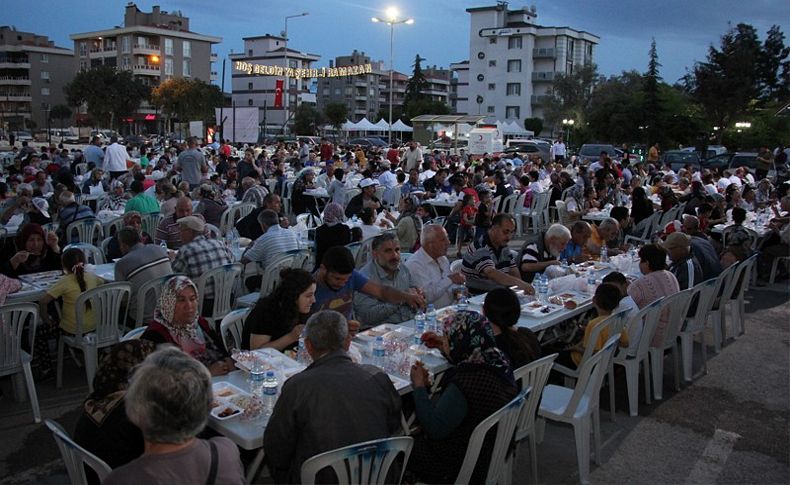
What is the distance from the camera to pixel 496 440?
323 centimetres

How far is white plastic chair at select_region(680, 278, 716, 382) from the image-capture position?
236 inches

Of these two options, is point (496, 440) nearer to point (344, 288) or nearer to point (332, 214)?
point (344, 288)

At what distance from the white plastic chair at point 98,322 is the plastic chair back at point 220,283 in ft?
2.24

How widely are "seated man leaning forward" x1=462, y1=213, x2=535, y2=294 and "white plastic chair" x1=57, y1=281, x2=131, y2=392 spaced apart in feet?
9.92

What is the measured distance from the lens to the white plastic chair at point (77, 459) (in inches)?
102

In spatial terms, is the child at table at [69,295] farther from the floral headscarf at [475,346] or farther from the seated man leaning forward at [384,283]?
the floral headscarf at [475,346]

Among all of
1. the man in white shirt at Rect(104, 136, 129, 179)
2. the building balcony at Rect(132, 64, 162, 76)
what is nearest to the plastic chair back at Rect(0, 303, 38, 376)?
the man in white shirt at Rect(104, 136, 129, 179)

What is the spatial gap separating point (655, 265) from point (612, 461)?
1.99 metres

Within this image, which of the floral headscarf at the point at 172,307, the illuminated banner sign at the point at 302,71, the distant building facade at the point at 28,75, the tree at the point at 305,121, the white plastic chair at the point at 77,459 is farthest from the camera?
the distant building facade at the point at 28,75

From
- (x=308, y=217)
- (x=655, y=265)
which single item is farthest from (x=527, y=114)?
(x=655, y=265)

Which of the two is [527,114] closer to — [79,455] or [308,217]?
[308,217]

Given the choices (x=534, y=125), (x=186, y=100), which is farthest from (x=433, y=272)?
(x=534, y=125)

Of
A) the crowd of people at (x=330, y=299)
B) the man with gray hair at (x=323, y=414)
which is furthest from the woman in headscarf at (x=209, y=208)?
the man with gray hair at (x=323, y=414)

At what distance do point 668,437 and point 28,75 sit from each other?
Result: 8999cm
